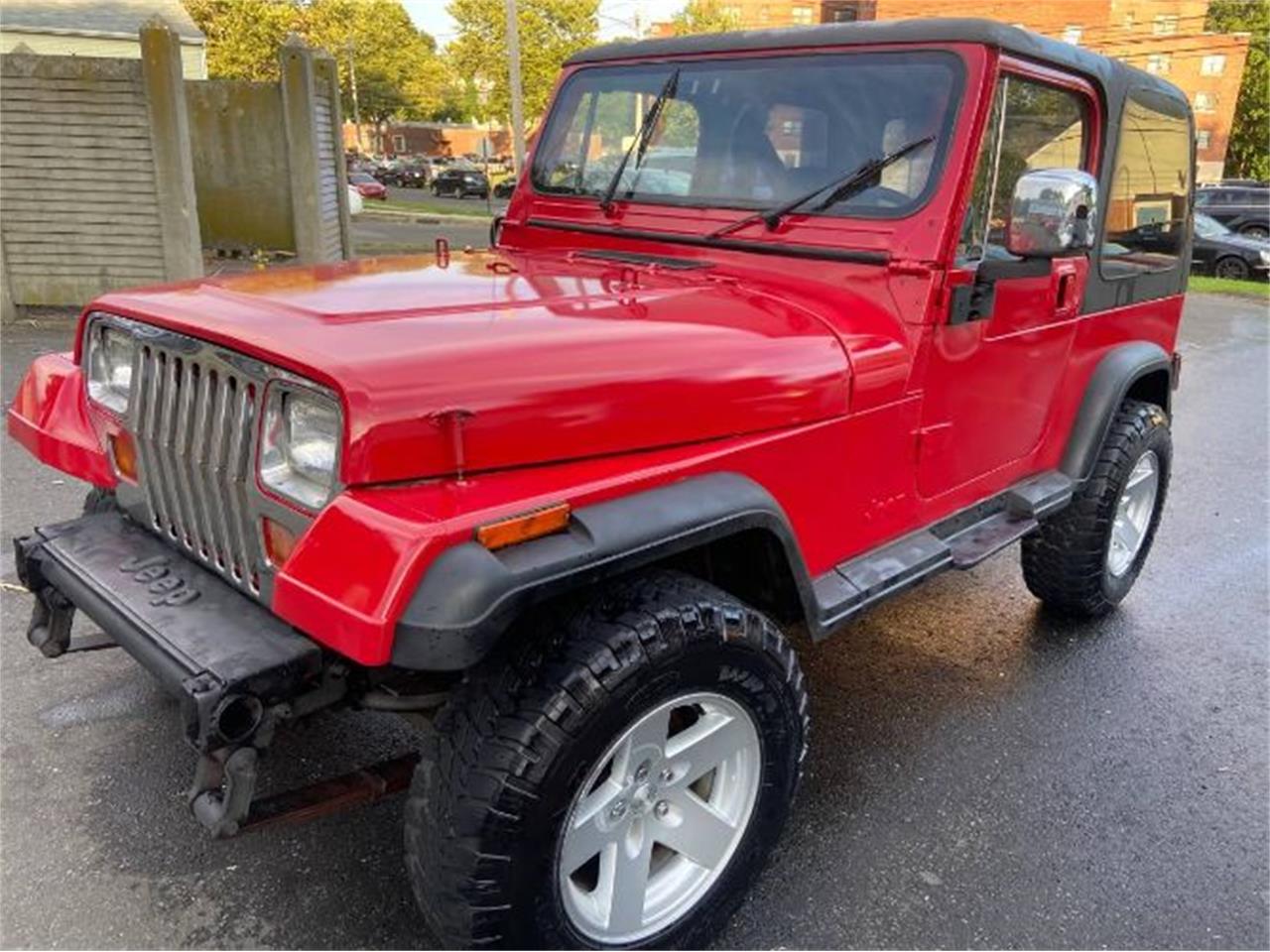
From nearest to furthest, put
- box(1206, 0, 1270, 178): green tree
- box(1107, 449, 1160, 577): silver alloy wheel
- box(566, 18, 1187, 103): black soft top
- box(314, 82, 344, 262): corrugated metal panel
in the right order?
box(566, 18, 1187, 103): black soft top → box(1107, 449, 1160, 577): silver alloy wheel → box(314, 82, 344, 262): corrugated metal panel → box(1206, 0, 1270, 178): green tree

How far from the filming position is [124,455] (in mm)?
2500

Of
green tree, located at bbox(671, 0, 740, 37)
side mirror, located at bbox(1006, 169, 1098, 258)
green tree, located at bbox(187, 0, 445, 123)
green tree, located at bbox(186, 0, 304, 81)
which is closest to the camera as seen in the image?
side mirror, located at bbox(1006, 169, 1098, 258)

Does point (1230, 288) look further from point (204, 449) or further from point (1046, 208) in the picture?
point (204, 449)

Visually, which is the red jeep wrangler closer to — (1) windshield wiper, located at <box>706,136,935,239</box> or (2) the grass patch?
(1) windshield wiper, located at <box>706,136,935,239</box>

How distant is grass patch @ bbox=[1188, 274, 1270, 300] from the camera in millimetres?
16109

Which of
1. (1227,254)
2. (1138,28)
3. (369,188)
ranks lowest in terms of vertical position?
(1227,254)

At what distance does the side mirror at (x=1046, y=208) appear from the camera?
105 inches

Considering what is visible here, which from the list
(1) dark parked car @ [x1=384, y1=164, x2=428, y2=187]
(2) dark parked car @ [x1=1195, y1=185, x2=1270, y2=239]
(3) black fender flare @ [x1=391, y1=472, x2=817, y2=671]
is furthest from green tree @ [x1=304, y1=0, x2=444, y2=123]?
(3) black fender flare @ [x1=391, y1=472, x2=817, y2=671]

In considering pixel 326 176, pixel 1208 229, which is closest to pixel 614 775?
pixel 326 176

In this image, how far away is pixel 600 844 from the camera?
2150mm

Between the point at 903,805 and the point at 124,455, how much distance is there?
7.67ft

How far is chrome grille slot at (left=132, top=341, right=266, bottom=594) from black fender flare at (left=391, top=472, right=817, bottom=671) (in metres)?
0.53

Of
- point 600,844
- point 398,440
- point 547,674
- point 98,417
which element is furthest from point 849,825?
point 98,417

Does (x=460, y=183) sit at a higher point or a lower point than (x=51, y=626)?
higher
